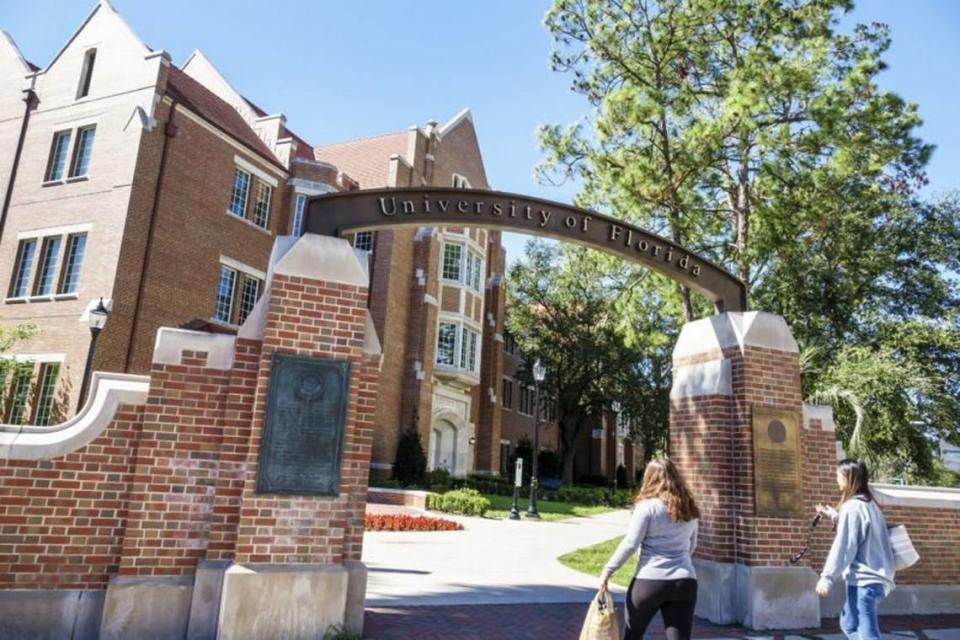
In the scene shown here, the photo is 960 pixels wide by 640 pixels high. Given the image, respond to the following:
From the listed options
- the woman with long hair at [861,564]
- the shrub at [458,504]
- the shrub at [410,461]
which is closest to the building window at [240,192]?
the shrub at [410,461]

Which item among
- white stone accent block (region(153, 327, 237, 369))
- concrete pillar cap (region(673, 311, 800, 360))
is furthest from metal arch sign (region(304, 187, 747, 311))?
white stone accent block (region(153, 327, 237, 369))

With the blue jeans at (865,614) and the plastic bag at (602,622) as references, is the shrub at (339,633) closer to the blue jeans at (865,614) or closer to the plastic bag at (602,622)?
the plastic bag at (602,622)

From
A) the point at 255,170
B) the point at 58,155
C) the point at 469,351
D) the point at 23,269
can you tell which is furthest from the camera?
the point at 469,351

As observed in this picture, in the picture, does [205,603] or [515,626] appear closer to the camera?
[205,603]

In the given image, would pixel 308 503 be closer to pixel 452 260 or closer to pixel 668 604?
pixel 668 604

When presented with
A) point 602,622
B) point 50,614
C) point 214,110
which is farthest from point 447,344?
point 602,622

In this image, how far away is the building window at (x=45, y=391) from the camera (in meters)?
17.8

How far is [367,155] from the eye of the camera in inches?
1248

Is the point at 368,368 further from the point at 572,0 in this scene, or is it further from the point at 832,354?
the point at 832,354

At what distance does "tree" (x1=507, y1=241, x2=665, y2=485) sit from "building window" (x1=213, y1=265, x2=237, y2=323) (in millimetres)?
18270

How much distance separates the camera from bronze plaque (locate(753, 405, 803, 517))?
704 cm

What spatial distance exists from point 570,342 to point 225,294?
20.9 meters

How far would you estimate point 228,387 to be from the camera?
575 centimetres

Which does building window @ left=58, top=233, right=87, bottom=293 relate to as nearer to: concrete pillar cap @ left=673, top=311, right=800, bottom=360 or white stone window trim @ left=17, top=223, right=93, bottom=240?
white stone window trim @ left=17, top=223, right=93, bottom=240
